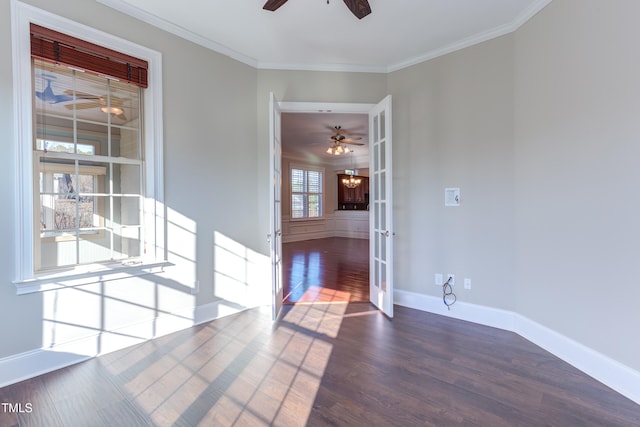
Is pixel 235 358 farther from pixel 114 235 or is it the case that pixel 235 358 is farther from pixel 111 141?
pixel 111 141

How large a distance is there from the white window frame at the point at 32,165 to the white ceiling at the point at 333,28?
0.37m

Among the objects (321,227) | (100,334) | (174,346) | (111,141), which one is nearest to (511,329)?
(174,346)

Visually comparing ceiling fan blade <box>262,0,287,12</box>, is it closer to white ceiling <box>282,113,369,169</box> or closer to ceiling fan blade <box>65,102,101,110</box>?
ceiling fan blade <box>65,102,101,110</box>

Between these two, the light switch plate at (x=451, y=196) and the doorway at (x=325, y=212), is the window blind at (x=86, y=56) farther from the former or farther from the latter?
the light switch plate at (x=451, y=196)

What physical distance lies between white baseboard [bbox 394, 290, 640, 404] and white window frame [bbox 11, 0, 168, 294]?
9.10 feet

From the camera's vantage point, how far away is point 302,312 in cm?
330

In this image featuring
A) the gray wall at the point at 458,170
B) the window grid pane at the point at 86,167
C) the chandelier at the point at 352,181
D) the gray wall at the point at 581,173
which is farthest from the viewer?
the chandelier at the point at 352,181

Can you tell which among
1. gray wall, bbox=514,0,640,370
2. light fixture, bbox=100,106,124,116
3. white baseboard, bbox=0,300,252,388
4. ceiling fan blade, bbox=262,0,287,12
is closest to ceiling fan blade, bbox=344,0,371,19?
ceiling fan blade, bbox=262,0,287,12

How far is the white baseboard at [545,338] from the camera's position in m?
1.88

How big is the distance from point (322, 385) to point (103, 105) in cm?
285

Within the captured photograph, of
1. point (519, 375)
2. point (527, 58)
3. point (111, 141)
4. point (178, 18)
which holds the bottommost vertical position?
point (519, 375)

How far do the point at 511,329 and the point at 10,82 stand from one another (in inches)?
176

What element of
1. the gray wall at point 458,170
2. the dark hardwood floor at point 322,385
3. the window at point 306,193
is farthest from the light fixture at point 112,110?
the window at point 306,193

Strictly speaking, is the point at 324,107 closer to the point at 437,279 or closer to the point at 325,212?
the point at 437,279
